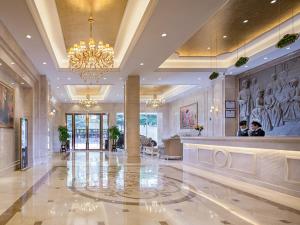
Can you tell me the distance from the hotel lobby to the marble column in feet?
0.15

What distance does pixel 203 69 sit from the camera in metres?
12.4

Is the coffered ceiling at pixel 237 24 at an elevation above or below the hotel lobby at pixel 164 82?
above

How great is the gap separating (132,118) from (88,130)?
1217 centimetres

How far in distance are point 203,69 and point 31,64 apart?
6.46 meters

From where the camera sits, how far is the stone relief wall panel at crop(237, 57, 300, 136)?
9.32m

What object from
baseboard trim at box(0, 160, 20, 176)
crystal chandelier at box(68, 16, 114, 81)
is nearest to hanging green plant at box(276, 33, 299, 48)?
crystal chandelier at box(68, 16, 114, 81)

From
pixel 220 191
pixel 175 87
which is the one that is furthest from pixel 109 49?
pixel 175 87

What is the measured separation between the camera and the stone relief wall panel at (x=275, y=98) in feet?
30.6

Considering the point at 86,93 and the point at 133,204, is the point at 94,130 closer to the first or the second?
the point at 86,93

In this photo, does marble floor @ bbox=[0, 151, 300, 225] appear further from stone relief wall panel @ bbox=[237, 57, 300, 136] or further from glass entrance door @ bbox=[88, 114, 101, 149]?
glass entrance door @ bbox=[88, 114, 101, 149]

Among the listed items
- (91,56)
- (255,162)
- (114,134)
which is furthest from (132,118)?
(114,134)

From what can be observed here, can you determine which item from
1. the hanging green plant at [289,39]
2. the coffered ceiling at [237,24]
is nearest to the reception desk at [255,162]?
the hanging green plant at [289,39]

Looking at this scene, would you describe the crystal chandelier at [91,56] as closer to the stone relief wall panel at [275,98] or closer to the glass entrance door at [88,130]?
the stone relief wall panel at [275,98]

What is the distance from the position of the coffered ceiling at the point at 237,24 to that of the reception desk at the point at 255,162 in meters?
3.15
